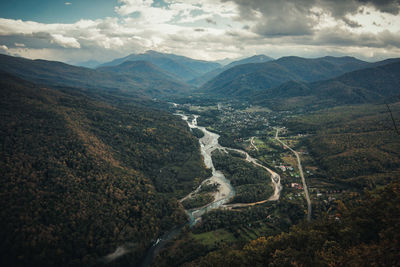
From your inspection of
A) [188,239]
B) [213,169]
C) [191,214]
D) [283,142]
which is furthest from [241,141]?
[188,239]

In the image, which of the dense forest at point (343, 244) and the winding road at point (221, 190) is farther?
the winding road at point (221, 190)

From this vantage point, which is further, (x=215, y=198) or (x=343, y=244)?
(x=215, y=198)

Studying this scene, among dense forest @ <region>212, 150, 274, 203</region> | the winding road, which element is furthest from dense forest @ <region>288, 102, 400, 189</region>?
dense forest @ <region>212, 150, 274, 203</region>

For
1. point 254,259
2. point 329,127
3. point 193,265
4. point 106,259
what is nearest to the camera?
point 254,259

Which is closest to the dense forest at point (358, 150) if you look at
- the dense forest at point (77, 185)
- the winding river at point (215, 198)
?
the winding river at point (215, 198)

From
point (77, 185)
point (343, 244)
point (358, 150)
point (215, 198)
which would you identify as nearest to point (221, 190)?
point (215, 198)

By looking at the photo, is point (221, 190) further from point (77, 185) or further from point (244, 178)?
point (77, 185)

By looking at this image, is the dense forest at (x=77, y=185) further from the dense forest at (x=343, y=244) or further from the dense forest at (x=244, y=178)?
the dense forest at (x=343, y=244)

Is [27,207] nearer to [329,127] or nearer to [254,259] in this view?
[254,259]

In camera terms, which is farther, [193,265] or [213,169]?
[213,169]
